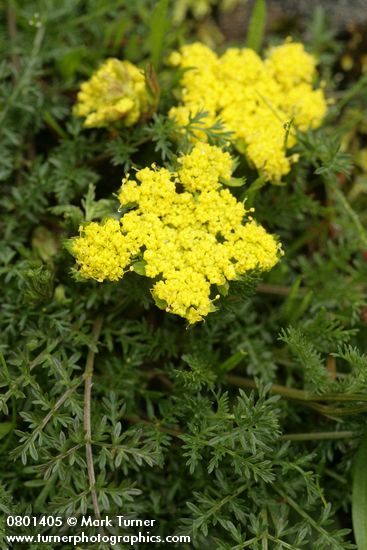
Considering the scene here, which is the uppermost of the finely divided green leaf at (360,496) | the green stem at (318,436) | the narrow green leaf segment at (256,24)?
the narrow green leaf segment at (256,24)

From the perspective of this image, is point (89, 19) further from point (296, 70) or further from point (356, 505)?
point (356, 505)

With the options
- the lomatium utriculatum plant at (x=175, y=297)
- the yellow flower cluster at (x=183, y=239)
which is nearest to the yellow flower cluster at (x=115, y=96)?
the lomatium utriculatum plant at (x=175, y=297)

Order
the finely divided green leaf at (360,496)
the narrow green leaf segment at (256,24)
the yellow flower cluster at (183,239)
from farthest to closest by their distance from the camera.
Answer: the narrow green leaf segment at (256,24)
the finely divided green leaf at (360,496)
the yellow flower cluster at (183,239)

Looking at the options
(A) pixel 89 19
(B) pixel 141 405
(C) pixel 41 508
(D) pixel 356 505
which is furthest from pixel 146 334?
(A) pixel 89 19

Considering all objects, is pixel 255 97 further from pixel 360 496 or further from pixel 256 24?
pixel 360 496

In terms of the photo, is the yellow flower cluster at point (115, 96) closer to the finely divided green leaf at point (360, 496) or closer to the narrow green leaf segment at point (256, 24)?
the narrow green leaf segment at point (256, 24)

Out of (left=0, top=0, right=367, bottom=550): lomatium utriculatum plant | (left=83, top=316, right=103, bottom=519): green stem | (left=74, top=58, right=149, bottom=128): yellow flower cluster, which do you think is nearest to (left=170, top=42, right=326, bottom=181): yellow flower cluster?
(left=0, top=0, right=367, bottom=550): lomatium utriculatum plant

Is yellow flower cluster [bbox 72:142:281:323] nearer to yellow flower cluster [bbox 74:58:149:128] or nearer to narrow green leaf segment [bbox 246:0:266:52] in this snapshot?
yellow flower cluster [bbox 74:58:149:128]
